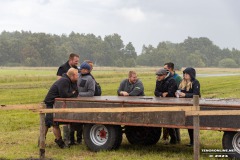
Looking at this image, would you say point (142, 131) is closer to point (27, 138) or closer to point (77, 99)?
point (77, 99)

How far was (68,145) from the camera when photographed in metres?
11.3

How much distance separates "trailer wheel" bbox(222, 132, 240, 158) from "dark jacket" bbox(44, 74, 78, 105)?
357 cm

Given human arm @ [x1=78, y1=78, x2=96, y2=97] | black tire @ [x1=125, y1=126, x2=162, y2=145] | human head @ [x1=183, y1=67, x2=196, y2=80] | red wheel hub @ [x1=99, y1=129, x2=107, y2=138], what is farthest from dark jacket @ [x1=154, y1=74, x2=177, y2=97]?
red wheel hub @ [x1=99, y1=129, x2=107, y2=138]

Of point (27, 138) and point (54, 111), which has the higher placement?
point (54, 111)

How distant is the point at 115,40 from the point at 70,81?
181055mm

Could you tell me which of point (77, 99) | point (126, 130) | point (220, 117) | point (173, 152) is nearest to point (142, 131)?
point (126, 130)

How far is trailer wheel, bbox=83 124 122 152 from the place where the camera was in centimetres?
1020

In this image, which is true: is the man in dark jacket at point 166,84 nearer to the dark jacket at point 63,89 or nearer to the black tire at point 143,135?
the black tire at point 143,135

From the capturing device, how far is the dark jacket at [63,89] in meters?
10.7

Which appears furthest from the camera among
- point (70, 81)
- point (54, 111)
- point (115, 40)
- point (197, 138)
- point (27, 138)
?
point (115, 40)

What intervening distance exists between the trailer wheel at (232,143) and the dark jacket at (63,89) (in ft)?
11.7

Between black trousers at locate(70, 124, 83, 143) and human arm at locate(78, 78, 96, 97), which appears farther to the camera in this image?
human arm at locate(78, 78, 96, 97)

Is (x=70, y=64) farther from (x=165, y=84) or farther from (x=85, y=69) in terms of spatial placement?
(x=165, y=84)

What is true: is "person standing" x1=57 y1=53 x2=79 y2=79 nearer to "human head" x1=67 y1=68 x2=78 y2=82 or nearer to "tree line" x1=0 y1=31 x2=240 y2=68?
"human head" x1=67 y1=68 x2=78 y2=82
